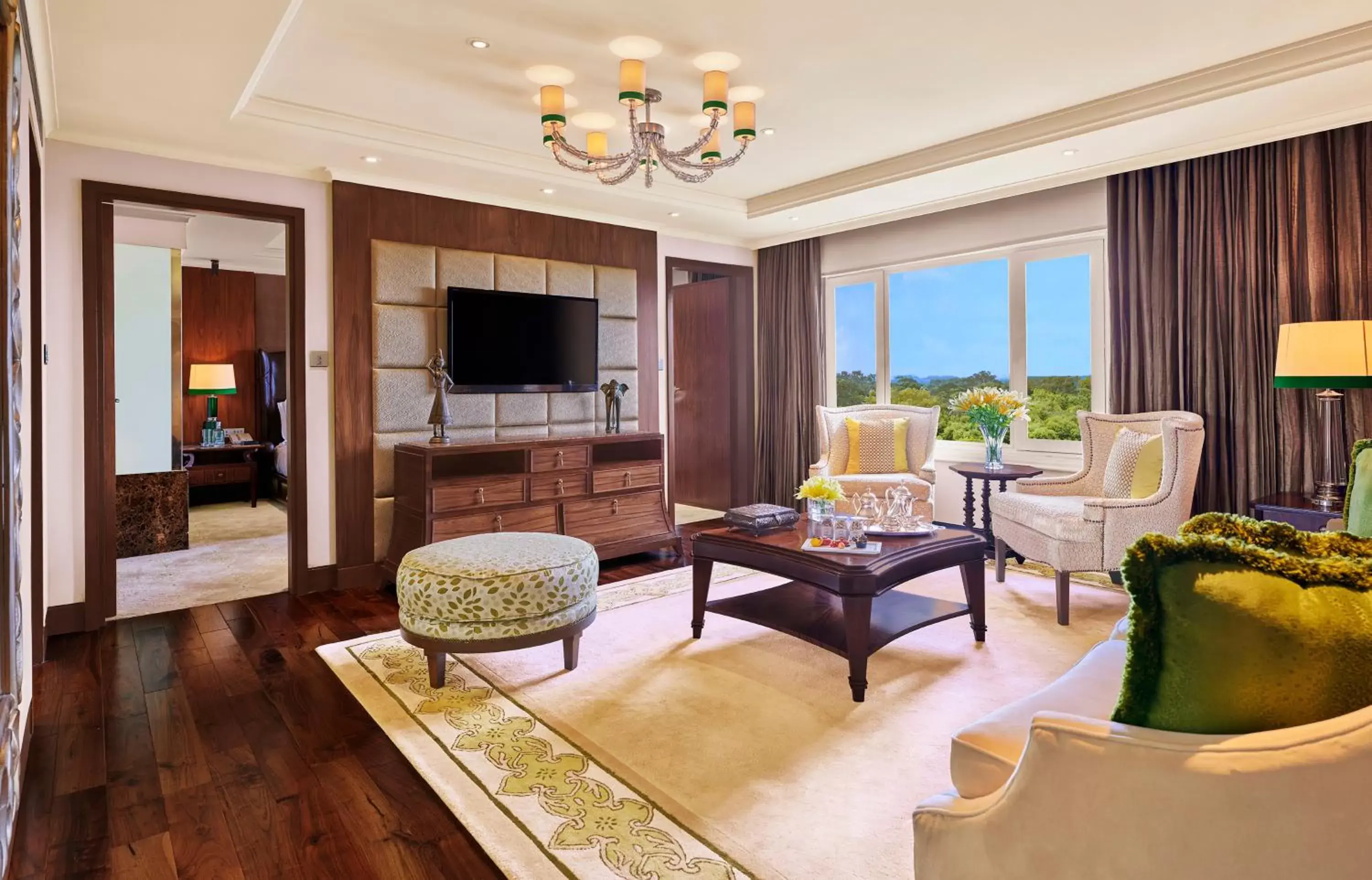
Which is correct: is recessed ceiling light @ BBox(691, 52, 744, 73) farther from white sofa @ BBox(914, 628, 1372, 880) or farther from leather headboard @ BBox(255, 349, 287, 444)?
leather headboard @ BBox(255, 349, 287, 444)

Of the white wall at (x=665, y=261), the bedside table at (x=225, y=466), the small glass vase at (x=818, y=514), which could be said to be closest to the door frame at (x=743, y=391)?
the white wall at (x=665, y=261)

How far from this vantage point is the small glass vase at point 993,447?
4.59 m

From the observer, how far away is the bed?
7.65 m

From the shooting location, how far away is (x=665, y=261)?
5809mm

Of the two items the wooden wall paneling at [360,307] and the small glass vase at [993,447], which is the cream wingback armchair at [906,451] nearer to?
the small glass vase at [993,447]

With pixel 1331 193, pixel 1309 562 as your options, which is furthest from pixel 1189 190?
pixel 1309 562

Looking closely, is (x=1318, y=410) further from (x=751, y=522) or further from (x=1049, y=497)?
(x=751, y=522)

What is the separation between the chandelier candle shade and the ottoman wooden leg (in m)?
2.06

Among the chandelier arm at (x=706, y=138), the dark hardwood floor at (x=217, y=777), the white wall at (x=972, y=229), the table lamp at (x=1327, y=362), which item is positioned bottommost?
the dark hardwood floor at (x=217, y=777)

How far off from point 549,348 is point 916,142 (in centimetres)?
248

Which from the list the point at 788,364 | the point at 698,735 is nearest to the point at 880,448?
the point at 788,364

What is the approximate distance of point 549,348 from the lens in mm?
4941

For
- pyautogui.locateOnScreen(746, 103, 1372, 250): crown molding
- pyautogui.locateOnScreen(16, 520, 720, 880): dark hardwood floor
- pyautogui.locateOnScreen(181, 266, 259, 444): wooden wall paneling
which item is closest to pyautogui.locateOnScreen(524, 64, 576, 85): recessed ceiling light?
pyautogui.locateOnScreen(16, 520, 720, 880): dark hardwood floor

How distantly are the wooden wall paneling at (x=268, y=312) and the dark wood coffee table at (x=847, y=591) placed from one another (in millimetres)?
6408
